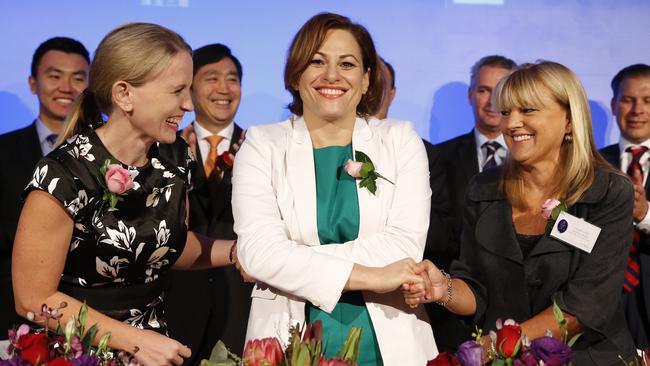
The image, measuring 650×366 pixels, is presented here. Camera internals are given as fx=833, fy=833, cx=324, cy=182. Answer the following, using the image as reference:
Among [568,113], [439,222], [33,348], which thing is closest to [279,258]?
[33,348]

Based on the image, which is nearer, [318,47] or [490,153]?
[318,47]

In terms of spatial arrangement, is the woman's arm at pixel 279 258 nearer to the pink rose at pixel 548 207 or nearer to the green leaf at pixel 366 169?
the green leaf at pixel 366 169

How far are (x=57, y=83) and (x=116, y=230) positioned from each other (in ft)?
6.85

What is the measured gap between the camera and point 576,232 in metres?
2.71

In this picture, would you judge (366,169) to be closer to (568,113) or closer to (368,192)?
(368,192)

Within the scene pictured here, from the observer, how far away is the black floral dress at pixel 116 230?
236 cm

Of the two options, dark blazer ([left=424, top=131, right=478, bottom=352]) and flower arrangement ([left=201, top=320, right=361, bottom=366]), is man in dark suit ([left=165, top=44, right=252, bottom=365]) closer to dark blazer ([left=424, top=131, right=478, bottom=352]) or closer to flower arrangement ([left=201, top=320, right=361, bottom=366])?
dark blazer ([left=424, top=131, right=478, bottom=352])

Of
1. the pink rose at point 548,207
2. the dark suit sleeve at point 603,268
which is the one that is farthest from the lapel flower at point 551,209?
the dark suit sleeve at point 603,268

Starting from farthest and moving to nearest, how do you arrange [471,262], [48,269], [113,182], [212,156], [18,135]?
1. [212,156]
2. [18,135]
3. [471,262]
4. [113,182]
5. [48,269]

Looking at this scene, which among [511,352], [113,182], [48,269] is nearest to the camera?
[511,352]

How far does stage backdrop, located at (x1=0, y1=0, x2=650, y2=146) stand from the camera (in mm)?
4496

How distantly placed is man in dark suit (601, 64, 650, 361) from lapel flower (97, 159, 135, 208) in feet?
7.76

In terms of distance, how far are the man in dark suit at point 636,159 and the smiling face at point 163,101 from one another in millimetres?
2222

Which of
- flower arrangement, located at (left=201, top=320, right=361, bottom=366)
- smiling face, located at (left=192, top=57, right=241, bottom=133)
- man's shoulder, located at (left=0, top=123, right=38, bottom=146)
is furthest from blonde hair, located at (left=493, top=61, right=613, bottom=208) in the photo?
man's shoulder, located at (left=0, top=123, right=38, bottom=146)
